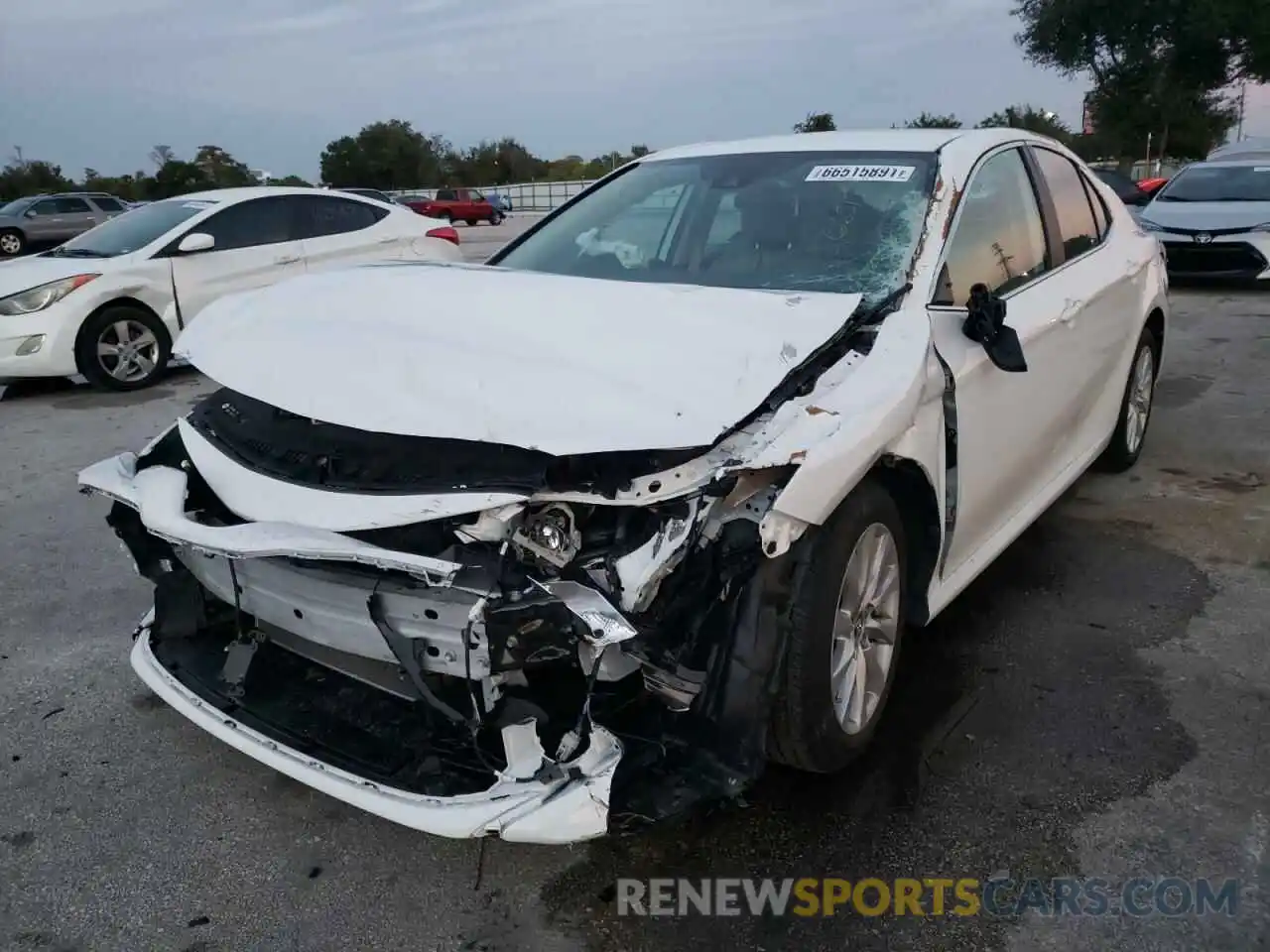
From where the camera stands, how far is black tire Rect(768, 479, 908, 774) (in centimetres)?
238

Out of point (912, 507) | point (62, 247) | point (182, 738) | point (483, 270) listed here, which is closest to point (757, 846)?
point (912, 507)

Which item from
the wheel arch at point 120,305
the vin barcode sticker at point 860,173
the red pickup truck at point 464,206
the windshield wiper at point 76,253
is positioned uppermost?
the vin barcode sticker at point 860,173

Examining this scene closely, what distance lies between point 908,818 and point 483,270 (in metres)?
2.14

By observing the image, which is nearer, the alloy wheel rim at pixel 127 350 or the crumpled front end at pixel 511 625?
the crumpled front end at pixel 511 625

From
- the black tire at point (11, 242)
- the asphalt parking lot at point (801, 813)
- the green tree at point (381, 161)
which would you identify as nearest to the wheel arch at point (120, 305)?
the asphalt parking lot at point (801, 813)

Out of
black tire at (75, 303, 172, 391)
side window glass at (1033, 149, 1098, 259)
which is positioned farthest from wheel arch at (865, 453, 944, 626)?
black tire at (75, 303, 172, 391)

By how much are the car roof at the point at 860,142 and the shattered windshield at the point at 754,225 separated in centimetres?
6

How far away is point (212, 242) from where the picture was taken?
8484 mm

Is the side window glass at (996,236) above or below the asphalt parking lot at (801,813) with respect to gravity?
above

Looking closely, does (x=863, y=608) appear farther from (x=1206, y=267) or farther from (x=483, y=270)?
(x=1206, y=267)

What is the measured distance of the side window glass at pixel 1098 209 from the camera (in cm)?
452

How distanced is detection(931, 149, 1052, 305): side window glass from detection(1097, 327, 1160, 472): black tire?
1.43m

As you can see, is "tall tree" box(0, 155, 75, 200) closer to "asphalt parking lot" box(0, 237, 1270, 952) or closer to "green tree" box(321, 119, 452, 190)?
"green tree" box(321, 119, 452, 190)

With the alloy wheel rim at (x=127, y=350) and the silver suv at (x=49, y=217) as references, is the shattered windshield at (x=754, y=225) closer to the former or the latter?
the alloy wheel rim at (x=127, y=350)
